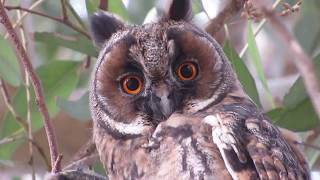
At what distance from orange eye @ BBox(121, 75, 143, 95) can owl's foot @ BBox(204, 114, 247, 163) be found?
27cm

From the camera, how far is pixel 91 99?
7.06 feet

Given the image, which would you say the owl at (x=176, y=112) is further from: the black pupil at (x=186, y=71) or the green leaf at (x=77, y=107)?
the green leaf at (x=77, y=107)

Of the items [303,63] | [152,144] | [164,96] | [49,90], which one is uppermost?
[49,90]

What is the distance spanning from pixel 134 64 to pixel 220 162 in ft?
1.35

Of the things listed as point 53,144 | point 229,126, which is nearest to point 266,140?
point 229,126

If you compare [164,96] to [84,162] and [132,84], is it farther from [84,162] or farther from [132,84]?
[84,162]

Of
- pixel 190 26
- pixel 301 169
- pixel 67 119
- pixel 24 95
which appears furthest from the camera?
pixel 67 119

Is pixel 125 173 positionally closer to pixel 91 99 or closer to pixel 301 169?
pixel 91 99

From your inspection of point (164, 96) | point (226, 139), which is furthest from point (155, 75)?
point (226, 139)

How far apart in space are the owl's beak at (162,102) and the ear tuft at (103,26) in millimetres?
344

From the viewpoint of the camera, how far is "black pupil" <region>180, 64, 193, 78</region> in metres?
1.97

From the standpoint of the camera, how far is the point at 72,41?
7.99 ft

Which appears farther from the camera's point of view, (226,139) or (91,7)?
(91,7)

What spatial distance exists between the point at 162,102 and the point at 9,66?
704 millimetres
